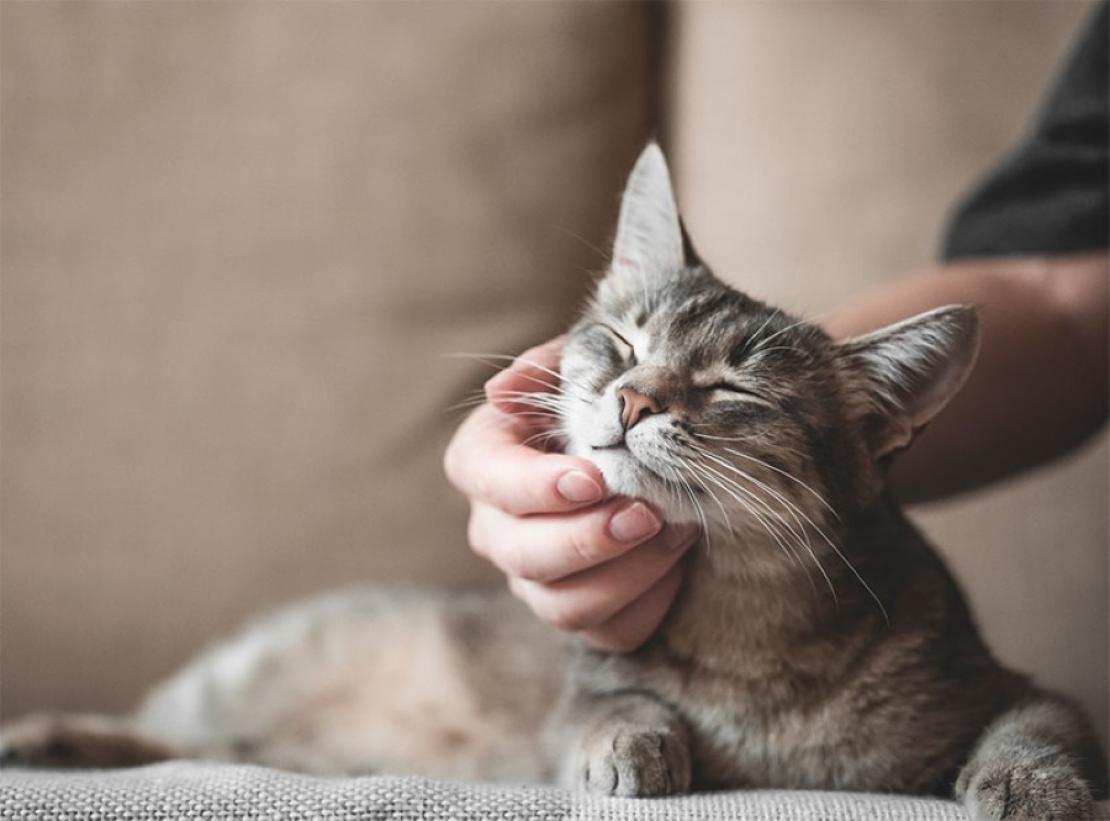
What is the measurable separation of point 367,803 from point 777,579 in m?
0.37

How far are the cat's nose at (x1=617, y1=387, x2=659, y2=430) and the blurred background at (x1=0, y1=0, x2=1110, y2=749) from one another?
0.65 m

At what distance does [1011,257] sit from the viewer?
1.22 metres

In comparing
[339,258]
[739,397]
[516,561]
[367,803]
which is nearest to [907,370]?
[739,397]

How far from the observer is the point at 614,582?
0.81 metres

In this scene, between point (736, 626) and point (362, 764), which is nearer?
point (736, 626)

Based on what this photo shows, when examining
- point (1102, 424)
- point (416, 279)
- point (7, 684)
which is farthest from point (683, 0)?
point (7, 684)

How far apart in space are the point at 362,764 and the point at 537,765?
23 cm

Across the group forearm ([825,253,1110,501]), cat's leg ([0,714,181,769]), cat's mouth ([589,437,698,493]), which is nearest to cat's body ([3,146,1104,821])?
cat's mouth ([589,437,698,493])

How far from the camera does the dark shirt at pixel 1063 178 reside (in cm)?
116

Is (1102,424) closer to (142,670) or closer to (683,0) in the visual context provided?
(683,0)

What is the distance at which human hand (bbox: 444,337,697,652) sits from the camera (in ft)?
2.51

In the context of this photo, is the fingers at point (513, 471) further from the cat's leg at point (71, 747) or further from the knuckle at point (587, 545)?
the cat's leg at point (71, 747)

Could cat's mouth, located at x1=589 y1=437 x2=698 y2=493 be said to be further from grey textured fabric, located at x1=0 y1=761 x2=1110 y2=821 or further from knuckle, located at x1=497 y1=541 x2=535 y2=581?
grey textured fabric, located at x1=0 y1=761 x2=1110 y2=821

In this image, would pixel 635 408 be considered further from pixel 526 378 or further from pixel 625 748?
pixel 625 748
